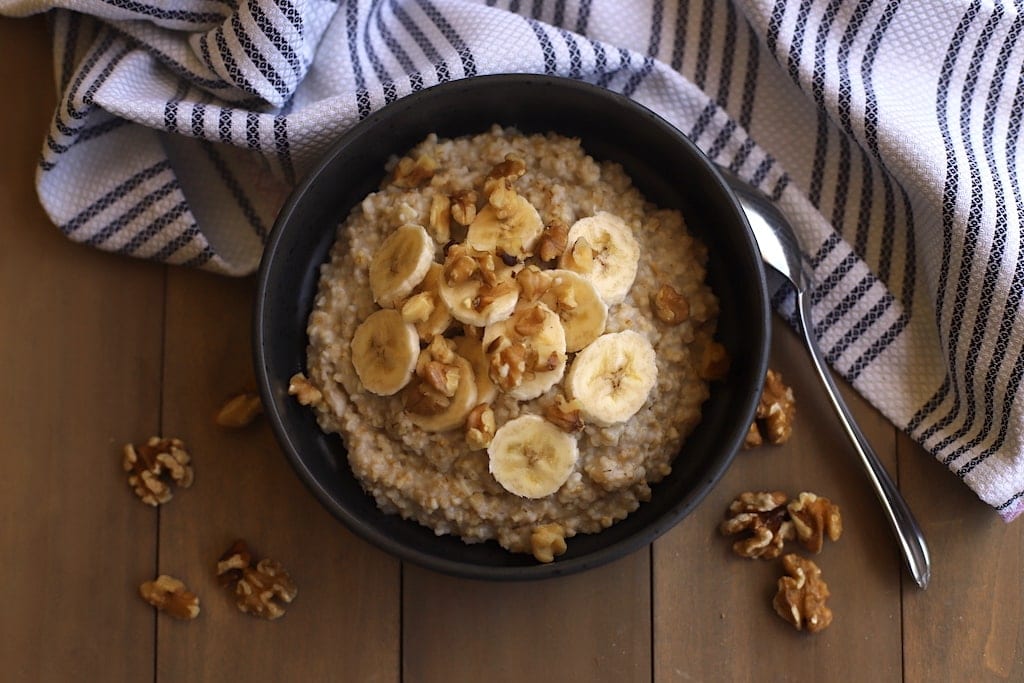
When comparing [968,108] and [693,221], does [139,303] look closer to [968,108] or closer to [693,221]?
[693,221]

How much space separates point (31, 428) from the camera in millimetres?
1626

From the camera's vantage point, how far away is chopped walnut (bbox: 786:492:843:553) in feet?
5.09

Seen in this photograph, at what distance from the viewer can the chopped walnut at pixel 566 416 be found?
4.31 feet

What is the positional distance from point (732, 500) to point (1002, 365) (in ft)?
1.46

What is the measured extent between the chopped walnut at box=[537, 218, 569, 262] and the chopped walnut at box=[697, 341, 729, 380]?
27 centimetres

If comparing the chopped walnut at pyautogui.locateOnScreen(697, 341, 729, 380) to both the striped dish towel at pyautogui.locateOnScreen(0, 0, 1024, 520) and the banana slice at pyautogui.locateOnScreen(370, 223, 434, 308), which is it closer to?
the striped dish towel at pyautogui.locateOnScreen(0, 0, 1024, 520)

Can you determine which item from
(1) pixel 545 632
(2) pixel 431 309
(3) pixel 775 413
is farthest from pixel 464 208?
(1) pixel 545 632

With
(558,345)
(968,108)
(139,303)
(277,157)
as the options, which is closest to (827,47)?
(968,108)

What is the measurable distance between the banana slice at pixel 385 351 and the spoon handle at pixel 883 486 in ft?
2.04

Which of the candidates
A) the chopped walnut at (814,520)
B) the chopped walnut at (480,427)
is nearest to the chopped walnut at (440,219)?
the chopped walnut at (480,427)

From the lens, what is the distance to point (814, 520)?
5.11 feet

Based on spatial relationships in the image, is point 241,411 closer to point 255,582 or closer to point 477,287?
point 255,582

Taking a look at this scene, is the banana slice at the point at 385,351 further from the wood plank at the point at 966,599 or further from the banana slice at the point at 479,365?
the wood plank at the point at 966,599

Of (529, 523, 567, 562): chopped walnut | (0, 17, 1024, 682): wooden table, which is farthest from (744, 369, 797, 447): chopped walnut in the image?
(529, 523, 567, 562): chopped walnut
